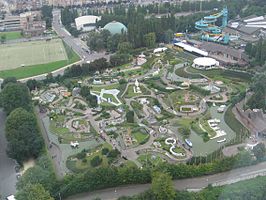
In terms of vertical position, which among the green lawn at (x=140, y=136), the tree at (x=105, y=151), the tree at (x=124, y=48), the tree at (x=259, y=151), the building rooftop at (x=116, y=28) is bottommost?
the tree at (x=105, y=151)

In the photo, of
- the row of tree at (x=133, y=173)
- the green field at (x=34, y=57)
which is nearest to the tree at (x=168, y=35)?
the green field at (x=34, y=57)

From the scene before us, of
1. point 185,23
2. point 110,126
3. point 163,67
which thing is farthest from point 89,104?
point 185,23

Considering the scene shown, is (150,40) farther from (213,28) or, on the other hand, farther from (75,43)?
(75,43)

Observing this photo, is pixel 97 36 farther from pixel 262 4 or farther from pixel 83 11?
pixel 262 4

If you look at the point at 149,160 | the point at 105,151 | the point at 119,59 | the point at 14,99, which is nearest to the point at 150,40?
the point at 119,59

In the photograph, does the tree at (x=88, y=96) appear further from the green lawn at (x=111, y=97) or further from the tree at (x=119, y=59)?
the tree at (x=119, y=59)

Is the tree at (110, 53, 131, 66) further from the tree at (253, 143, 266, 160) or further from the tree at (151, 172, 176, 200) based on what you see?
the tree at (151, 172, 176, 200)
